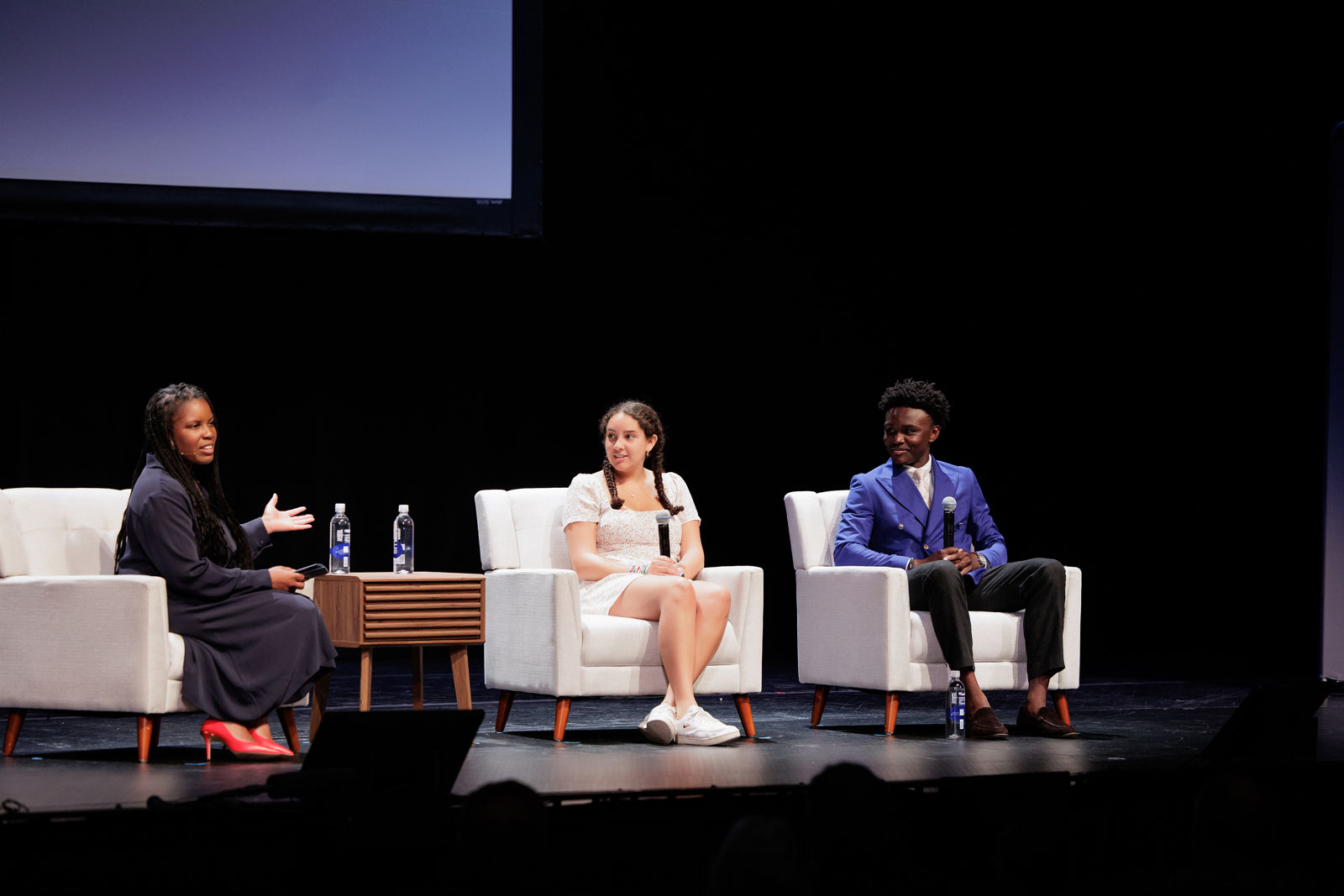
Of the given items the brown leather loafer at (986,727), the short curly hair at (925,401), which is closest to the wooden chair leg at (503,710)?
the brown leather loafer at (986,727)

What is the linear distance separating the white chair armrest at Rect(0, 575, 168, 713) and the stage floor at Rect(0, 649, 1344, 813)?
0.17 metres

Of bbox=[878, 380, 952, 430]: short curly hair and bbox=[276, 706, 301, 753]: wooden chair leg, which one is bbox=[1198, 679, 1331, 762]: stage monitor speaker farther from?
bbox=[276, 706, 301, 753]: wooden chair leg

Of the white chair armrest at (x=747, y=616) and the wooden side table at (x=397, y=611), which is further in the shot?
the white chair armrest at (x=747, y=616)

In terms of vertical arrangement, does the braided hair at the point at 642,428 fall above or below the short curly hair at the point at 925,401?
below

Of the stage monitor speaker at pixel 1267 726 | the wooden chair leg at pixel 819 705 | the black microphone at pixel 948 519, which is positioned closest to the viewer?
the stage monitor speaker at pixel 1267 726

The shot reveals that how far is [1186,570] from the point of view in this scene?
26.8ft

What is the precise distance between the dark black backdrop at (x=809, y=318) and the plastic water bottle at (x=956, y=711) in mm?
2831

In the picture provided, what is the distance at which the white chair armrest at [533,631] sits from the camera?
4.23 meters

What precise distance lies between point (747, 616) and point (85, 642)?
1914mm

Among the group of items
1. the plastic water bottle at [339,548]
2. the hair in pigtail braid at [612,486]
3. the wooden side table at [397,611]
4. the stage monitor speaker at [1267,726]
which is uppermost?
the hair in pigtail braid at [612,486]

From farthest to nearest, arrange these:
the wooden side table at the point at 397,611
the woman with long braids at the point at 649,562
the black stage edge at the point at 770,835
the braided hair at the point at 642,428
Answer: the braided hair at the point at 642,428 → the wooden side table at the point at 397,611 → the woman with long braids at the point at 649,562 → the black stage edge at the point at 770,835

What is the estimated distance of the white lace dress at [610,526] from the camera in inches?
180

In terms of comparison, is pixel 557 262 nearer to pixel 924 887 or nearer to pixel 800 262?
pixel 800 262

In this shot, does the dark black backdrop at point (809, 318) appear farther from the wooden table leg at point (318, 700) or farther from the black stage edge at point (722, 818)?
the black stage edge at point (722, 818)
